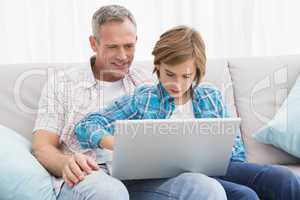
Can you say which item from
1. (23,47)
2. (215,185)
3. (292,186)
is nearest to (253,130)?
(292,186)

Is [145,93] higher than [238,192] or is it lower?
higher

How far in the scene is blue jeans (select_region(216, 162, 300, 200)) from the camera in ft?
4.91

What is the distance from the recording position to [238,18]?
2584 mm

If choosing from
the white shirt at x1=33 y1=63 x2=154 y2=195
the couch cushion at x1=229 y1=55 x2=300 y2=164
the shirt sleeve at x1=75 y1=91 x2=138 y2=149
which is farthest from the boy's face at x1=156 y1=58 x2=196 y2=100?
the couch cushion at x1=229 y1=55 x2=300 y2=164

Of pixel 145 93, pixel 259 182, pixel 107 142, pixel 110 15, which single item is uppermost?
pixel 110 15

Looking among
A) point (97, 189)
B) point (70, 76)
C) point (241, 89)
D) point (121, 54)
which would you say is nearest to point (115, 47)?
point (121, 54)

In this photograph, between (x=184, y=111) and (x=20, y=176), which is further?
(x=184, y=111)

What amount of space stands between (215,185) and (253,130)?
2.10 ft

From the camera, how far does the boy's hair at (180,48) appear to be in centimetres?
157

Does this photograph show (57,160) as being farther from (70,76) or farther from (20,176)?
(70,76)

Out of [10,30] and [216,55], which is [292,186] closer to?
[216,55]

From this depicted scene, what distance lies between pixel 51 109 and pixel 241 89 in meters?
0.75

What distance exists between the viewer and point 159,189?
1464mm

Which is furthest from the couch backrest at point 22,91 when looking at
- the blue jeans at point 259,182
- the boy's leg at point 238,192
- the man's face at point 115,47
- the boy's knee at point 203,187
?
the boy's knee at point 203,187
